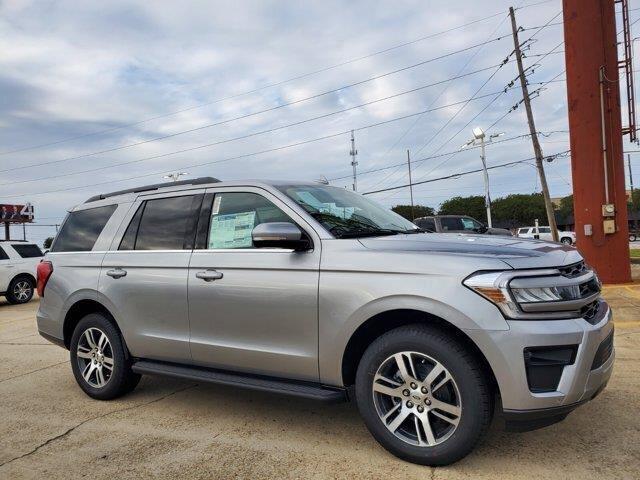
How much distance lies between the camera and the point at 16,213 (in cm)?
4281

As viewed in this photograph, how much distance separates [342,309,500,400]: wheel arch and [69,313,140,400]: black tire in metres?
2.15

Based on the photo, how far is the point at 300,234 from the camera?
11.2 ft

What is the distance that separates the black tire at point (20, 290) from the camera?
1402cm

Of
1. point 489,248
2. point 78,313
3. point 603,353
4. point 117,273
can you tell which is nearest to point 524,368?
point 603,353

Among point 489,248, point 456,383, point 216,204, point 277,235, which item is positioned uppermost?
point 216,204

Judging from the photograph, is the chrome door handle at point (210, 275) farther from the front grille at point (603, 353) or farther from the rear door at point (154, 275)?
the front grille at point (603, 353)

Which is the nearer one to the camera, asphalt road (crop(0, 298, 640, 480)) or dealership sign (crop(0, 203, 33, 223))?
asphalt road (crop(0, 298, 640, 480))

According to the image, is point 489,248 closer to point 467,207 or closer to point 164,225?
point 164,225

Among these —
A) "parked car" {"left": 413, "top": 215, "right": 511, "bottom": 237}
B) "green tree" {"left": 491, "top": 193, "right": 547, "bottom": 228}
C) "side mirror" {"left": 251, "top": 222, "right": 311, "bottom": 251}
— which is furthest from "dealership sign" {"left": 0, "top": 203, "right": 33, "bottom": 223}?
"green tree" {"left": 491, "top": 193, "right": 547, "bottom": 228}

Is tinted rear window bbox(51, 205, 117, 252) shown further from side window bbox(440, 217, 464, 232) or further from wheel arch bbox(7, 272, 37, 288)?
side window bbox(440, 217, 464, 232)

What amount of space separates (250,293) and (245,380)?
62 centimetres

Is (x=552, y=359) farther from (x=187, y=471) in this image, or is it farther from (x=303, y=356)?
(x=187, y=471)

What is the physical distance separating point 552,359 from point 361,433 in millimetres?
1493

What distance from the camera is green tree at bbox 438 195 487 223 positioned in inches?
3420
